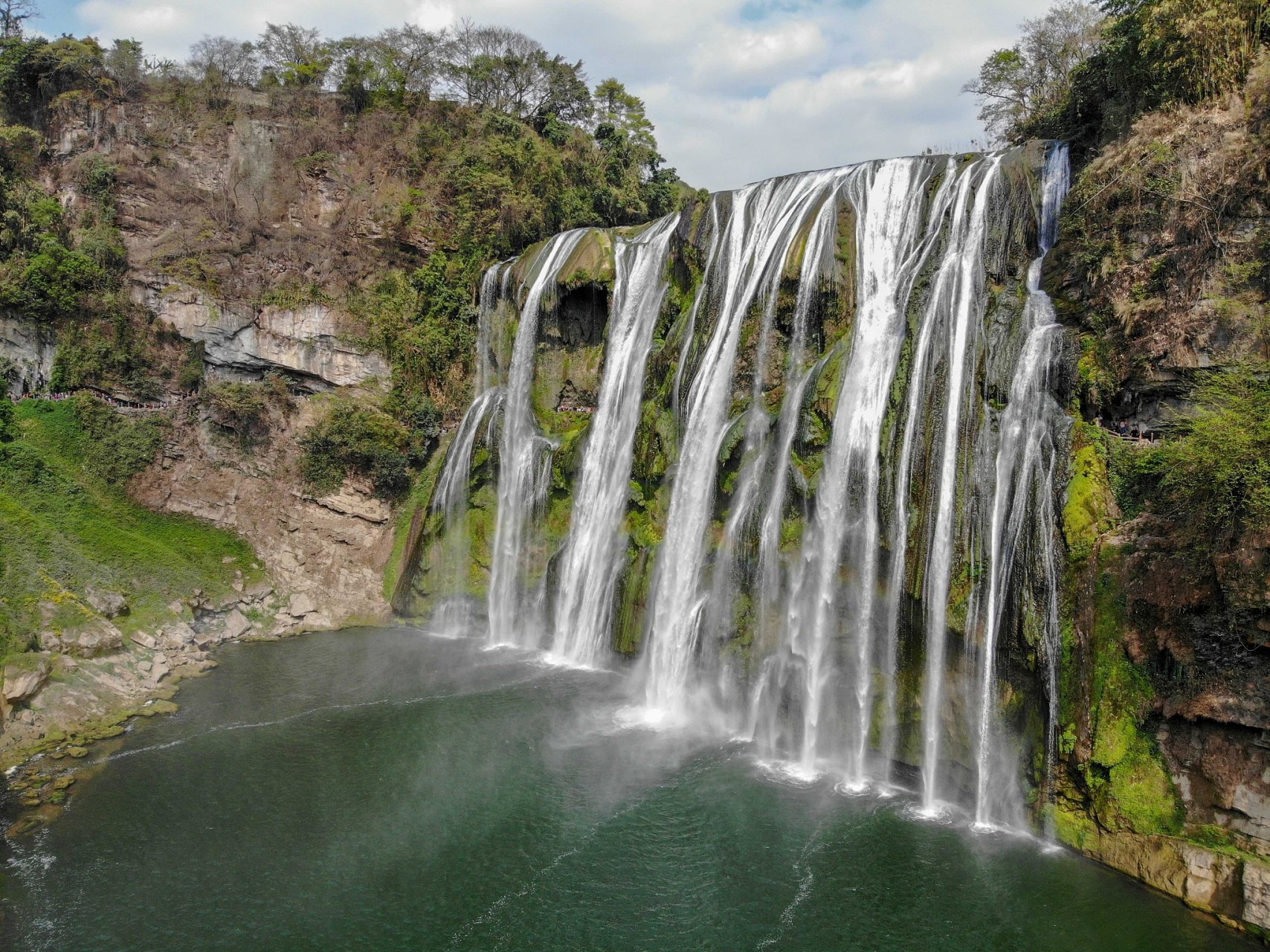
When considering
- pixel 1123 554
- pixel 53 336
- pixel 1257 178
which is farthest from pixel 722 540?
pixel 53 336

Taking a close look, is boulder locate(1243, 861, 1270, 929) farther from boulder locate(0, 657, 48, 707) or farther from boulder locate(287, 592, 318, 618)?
boulder locate(287, 592, 318, 618)

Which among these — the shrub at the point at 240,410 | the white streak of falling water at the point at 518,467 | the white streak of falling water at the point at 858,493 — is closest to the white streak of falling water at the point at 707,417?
the white streak of falling water at the point at 858,493

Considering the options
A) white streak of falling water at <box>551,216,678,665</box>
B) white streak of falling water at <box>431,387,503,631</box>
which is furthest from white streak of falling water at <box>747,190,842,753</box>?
white streak of falling water at <box>431,387,503,631</box>

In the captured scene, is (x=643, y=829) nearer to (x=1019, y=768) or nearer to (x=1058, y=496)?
(x=1019, y=768)

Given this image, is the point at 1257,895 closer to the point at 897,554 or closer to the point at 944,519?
the point at 944,519

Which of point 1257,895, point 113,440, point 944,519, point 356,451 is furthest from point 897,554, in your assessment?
point 113,440
